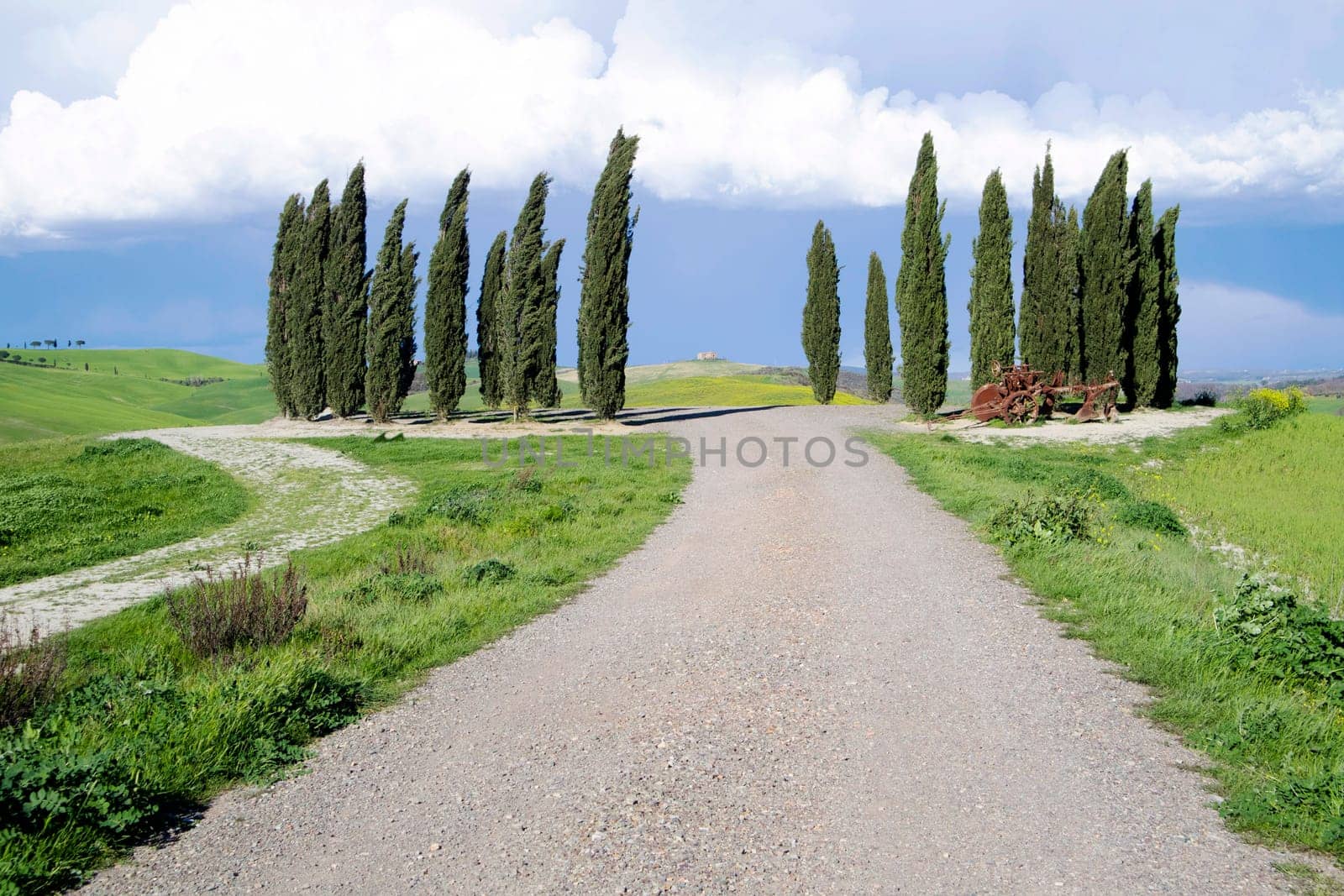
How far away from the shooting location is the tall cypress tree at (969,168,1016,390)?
29.4m

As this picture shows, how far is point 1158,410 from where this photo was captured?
111 ft

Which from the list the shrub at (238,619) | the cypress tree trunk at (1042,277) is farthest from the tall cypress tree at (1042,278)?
the shrub at (238,619)

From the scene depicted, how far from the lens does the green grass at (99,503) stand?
1302 centimetres

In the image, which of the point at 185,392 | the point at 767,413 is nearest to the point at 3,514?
the point at 767,413

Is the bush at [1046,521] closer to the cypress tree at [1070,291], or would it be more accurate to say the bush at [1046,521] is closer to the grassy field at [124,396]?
the cypress tree at [1070,291]

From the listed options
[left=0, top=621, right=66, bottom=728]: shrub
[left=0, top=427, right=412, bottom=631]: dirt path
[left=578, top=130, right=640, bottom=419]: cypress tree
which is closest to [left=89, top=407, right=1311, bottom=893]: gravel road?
[left=0, top=621, right=66, bottom=728]: shrub

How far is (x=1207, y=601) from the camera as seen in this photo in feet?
26.9

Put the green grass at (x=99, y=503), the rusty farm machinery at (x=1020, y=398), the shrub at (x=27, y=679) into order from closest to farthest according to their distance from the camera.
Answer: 1. the shrub at (x=27, y=679)
2. the green grass at (x=99, y=503)
3. the rusty farm machinery at (x=1020, y=398)

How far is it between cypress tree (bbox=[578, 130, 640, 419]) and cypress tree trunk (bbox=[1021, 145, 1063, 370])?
17091mm

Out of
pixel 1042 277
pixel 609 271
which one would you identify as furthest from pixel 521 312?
pixel 1042 277

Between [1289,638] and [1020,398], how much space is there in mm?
24205

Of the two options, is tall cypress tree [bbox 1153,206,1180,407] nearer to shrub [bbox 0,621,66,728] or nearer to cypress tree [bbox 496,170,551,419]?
cypress tree [bbox 496,170,551,419]

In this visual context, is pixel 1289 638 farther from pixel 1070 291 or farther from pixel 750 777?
pixel 1070 291

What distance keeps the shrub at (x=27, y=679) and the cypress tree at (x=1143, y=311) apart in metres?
35.3
